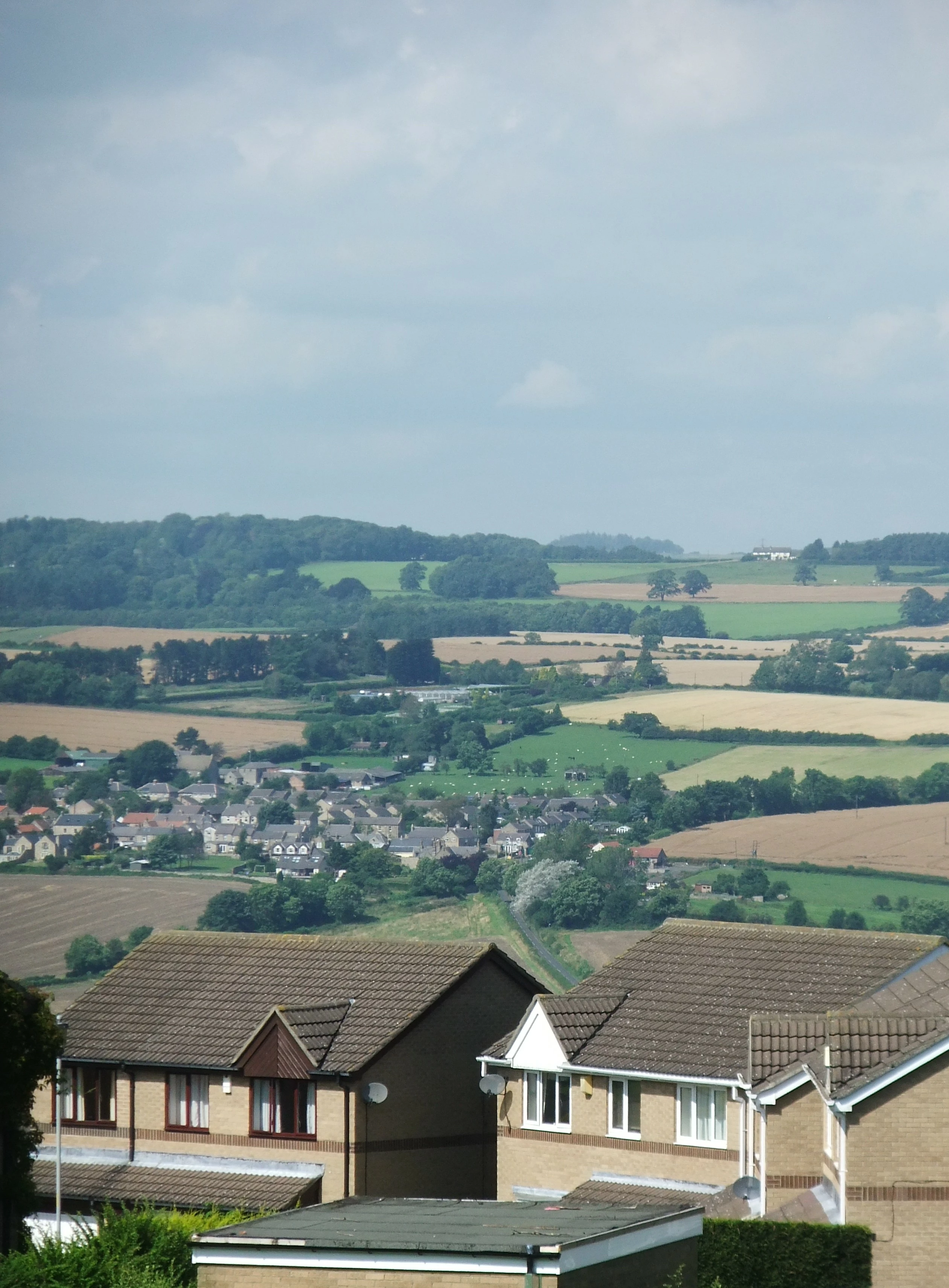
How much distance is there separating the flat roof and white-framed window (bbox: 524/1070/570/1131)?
477 inches

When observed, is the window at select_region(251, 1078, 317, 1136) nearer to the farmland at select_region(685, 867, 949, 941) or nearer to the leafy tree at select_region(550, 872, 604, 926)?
the farmland at select_region(685, 867, 949, 941)

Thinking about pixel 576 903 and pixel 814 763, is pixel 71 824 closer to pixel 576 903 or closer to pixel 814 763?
pixel 576 903

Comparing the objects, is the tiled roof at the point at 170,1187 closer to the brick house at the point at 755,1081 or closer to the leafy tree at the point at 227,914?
the brick house at the point at 755,1081

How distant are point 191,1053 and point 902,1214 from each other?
1403 centimetres

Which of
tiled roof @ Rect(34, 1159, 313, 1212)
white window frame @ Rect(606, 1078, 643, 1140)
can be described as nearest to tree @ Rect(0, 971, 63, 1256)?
tiled roof @ Rect(34, 1159, 313, 1212)

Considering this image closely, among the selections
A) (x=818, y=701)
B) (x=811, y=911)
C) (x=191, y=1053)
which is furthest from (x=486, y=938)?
(x=191, y=1053)

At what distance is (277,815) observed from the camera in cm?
18312

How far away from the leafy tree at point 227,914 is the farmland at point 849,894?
25130 mm

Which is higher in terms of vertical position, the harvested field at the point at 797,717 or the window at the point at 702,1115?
the window at the point at 702,1115

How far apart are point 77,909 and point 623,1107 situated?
112759 mm

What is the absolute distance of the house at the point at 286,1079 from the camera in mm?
33562

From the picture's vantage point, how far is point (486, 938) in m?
140

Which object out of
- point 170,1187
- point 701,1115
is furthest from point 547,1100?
point 170,1187

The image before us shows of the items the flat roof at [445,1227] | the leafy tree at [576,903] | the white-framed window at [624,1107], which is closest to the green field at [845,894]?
the leafy tree at [576,903]
